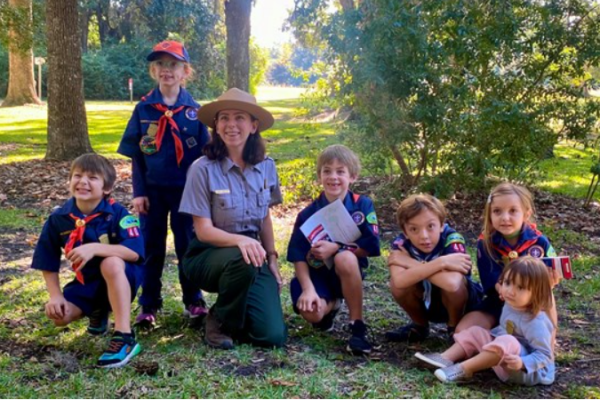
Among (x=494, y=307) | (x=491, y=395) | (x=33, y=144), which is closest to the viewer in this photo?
(x=491, y=395)

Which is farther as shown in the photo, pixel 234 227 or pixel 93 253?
pixel 234 227

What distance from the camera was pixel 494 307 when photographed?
3.80m

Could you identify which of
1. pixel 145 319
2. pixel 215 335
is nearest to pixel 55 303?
pixel 145 319

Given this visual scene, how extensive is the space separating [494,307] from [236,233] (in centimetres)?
162

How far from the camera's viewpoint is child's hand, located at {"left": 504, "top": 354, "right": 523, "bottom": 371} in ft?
10.8

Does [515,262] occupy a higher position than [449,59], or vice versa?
[449,59]

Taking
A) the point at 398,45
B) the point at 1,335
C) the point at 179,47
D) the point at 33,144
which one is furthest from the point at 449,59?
the point at 33,144

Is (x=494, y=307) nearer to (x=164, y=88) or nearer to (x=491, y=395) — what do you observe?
(x=491, y=395)

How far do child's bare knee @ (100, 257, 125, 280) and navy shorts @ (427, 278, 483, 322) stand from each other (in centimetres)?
183

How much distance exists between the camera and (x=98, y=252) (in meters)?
3.74

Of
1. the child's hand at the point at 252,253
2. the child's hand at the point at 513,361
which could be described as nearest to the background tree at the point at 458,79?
the child's hand at the point at 252,253

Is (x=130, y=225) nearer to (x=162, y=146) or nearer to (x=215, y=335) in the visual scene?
(x=162, y=146)

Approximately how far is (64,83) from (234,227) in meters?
7.61

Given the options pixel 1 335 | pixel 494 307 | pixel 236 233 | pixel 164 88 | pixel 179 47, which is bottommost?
pixel 1 335
